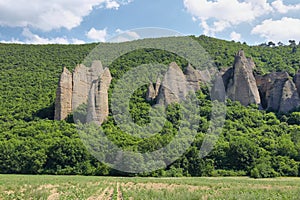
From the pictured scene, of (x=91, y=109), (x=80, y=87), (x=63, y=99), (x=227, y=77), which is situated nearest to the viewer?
(x=91, y=109)

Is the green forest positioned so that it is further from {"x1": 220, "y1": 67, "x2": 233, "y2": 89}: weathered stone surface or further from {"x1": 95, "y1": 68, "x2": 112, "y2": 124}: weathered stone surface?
{"x1": 220, "y1": 67, "x2": 233, "y2": 89}: weathered stone surface

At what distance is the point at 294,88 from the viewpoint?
161ft

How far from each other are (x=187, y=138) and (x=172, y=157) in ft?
11.7

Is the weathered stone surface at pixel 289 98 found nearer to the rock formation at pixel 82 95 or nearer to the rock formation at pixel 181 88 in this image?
the rock formation at pixel 181 88

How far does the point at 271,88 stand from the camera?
50844mm

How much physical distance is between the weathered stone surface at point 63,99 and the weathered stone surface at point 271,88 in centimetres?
2475

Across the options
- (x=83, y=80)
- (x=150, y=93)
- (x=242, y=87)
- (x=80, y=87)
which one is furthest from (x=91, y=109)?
(x=242, y=87)

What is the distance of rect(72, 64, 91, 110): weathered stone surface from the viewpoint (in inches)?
1805

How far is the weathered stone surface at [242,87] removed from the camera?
162ft

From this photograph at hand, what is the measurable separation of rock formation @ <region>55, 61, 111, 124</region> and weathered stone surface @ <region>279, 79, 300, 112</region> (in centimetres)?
2159

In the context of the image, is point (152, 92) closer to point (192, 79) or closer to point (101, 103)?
point (192, 79)

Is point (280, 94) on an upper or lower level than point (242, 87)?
lower

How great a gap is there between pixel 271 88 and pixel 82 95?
24028mm

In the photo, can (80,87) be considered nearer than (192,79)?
Yes
